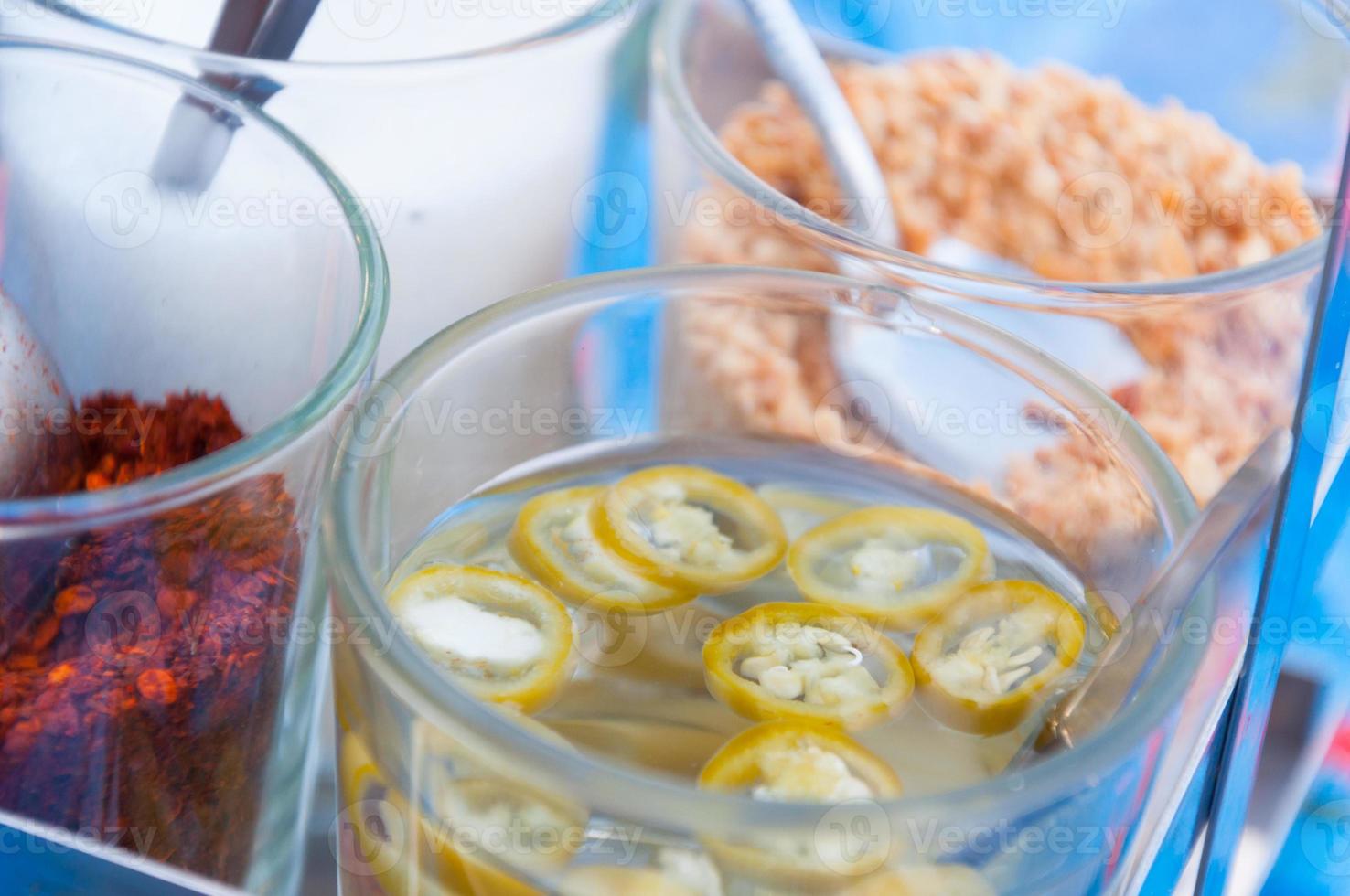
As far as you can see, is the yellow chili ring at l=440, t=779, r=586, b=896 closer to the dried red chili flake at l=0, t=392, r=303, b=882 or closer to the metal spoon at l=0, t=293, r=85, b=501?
the dried red chili flake at l=0, t=392, r=303, b=882

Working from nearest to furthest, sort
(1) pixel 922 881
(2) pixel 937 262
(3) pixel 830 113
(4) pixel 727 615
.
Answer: (1) pixel 922 881, (4) pixel 727 615, (2) pixel 937 262, (3) pixel 830 113

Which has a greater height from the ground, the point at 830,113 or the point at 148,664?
the point at 830,113

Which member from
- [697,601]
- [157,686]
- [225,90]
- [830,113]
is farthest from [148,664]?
[830,113]

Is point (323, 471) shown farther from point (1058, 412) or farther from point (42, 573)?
point (1058, 412)

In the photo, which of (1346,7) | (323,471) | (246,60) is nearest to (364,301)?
(323,471)

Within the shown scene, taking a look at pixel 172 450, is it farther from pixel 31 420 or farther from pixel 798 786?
pixel 798 786
